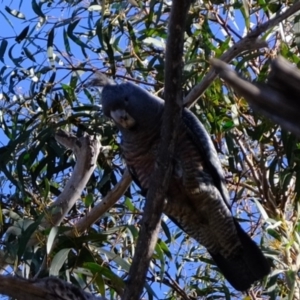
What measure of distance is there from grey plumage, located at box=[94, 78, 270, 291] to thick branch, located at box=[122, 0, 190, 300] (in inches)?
28.7

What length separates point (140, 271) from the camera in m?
1.80

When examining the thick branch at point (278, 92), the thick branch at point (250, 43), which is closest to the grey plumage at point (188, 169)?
the thick branch at point (250, 43)

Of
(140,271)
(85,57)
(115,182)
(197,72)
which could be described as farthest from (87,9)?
(140,271)

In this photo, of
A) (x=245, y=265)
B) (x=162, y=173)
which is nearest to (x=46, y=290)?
(x=162, y=173)

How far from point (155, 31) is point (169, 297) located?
106 cm

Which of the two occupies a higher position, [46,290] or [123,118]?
[123,118]

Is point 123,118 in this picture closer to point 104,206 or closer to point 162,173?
point 104,206

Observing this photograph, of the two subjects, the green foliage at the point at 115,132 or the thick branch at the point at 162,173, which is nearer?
the thick branch at the point at 162,173

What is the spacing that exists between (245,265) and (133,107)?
0.65 meters

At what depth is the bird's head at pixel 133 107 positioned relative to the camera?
2.60m

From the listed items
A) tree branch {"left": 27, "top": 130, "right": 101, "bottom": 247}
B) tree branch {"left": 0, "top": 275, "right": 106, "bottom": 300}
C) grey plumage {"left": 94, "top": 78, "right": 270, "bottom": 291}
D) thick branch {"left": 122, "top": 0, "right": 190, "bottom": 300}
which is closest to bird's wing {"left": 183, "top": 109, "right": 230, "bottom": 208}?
grey plumage {"left": 94, "top": 78, "right": 270, "bottom": 291}

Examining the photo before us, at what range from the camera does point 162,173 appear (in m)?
1.81

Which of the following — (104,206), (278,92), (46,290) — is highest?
(104,206)

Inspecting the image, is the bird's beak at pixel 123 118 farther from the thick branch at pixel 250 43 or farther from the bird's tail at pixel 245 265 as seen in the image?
the bird's tail at pixel 245 265
